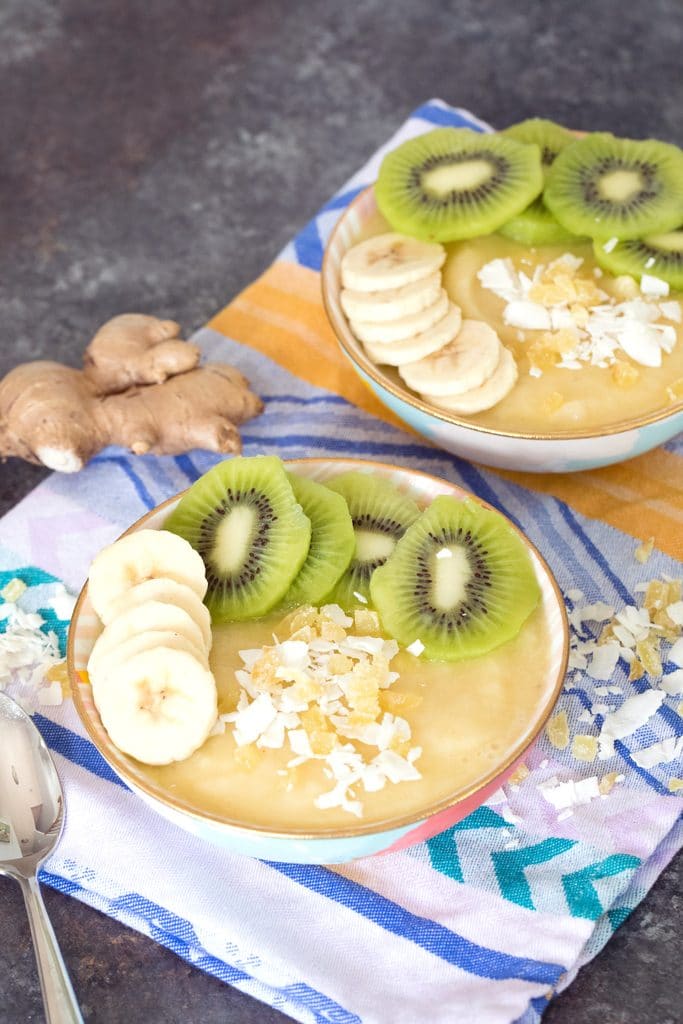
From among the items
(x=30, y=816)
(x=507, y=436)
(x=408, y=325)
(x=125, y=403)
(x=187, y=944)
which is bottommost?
(x=187, y=944)

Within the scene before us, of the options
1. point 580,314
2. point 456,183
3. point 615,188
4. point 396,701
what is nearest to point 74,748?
point 396,701

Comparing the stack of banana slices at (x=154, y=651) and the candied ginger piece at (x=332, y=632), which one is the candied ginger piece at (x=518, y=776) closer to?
the candied ginger piece at (x=332, y=632)

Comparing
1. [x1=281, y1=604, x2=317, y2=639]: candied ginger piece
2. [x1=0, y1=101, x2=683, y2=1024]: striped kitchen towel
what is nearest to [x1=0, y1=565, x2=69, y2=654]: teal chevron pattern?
[x1=0, y1=101, x2=683, y2=1024]: striped kitchen towel

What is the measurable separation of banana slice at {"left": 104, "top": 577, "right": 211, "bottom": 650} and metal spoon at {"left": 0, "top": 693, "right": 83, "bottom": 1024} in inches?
11.6

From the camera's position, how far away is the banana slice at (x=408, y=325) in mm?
2295

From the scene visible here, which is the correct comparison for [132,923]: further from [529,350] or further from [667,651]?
[529,350]

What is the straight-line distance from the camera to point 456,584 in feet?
6.30

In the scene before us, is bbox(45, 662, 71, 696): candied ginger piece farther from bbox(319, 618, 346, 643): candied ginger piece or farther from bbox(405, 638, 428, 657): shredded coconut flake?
bbox(405, 638, 428, 657): shredded coconut flake

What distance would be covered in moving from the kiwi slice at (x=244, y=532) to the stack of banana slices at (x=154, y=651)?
0.06m

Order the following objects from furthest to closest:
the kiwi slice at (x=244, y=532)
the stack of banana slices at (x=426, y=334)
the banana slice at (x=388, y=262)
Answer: the banana slice at (x=388, y=262)
the stack of banana slices at (x=426, y=334)
the kiwi slice at (x=244, y=532)

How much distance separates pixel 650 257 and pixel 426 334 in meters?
0.49

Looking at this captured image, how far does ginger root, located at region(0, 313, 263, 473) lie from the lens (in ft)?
8.01

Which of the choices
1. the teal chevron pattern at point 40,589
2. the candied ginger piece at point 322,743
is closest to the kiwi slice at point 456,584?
the candied ginger piece at point 322,743

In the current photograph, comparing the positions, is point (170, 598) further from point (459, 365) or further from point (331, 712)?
point (459, 365)
